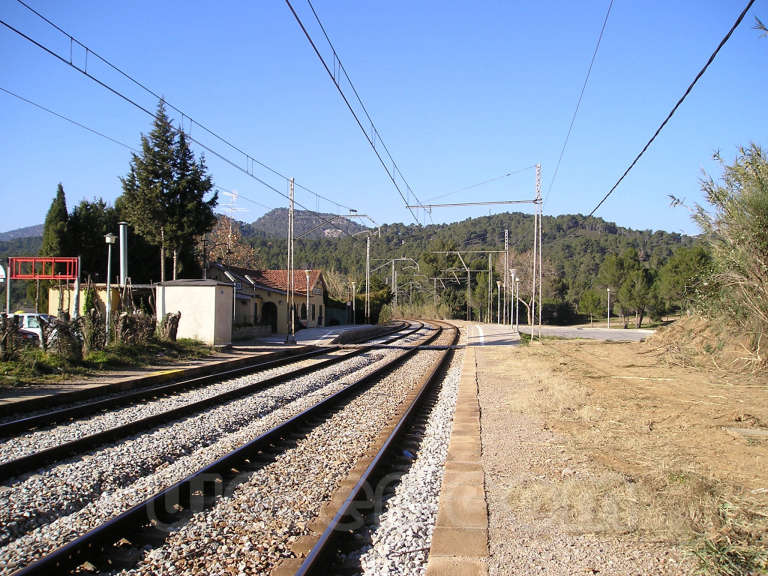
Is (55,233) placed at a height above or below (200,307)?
above

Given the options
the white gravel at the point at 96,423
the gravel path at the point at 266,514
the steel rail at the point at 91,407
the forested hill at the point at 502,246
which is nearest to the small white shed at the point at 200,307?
the steel rail at the point at 91,407

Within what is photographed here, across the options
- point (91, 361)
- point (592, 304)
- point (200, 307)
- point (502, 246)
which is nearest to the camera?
point (91, 361)

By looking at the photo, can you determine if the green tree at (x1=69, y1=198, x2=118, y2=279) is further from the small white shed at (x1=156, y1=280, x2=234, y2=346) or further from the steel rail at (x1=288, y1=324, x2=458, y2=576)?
the steel rail at (x1=288, y1=324, x2=458, y2=576)

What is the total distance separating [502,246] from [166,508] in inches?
5012

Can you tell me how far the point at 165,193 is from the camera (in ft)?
113

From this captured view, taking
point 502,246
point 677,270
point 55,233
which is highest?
point 502,246

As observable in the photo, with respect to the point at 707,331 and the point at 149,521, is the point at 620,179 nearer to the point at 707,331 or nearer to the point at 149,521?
the point at 707,331

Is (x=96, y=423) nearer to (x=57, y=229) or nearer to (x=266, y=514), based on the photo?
(x=266, y=514)

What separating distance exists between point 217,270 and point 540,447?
37251 millimetres

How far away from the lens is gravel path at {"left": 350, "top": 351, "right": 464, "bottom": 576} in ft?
14.1

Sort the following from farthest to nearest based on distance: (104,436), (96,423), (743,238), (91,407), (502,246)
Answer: (502,246) < (743,238) < (91,407) < (96,423) < (104,436)

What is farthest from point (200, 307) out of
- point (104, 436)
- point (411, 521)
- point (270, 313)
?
point (411, 521)

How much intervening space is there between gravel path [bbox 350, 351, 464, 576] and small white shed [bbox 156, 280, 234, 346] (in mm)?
16543

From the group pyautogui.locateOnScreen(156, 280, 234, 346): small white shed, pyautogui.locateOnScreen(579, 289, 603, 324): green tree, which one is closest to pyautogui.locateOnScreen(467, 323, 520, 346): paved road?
pyautogui.locateOnScreen(156, 280, 234, 346): small white shed
